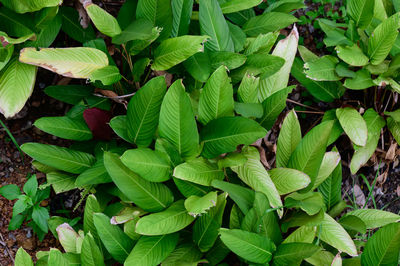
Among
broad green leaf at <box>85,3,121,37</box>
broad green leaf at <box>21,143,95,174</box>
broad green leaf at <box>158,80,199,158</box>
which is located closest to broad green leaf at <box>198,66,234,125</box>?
broad green leaf at <box>158,80,199,158</box>

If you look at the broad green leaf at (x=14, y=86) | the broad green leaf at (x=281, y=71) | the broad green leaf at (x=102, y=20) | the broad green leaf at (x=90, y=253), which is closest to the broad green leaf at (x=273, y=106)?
the broad green leaf at (x=281, y=71)

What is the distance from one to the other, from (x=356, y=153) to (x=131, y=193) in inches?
51.0

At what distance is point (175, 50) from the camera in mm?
1774

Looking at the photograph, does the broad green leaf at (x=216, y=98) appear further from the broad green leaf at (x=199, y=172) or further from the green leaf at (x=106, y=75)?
the green leaf at (x=106, y=75)

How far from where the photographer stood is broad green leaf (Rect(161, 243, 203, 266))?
5.75ft

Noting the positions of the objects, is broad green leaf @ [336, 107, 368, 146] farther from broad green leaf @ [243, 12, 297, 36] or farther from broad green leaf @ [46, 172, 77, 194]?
broad green leaf @ [46, 172, 77, 194]

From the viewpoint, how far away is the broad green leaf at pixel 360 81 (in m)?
2.18

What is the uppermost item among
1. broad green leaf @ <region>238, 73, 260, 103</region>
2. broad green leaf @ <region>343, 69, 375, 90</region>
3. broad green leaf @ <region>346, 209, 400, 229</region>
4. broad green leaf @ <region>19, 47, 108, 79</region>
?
broad green leaf @ <region>19, 47, 108, 79</region>

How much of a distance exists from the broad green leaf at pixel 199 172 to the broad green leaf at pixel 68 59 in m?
0.57

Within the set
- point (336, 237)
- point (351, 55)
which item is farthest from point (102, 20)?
point (336, 237)

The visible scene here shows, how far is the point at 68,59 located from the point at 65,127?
0.32 meters

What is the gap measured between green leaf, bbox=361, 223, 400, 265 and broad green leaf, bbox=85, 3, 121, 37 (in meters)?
1.36

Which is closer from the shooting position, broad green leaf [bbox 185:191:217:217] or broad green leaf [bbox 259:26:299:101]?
broad green leaf [bbox 185:191:217:217]

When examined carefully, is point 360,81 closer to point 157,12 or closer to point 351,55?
point 351,55
